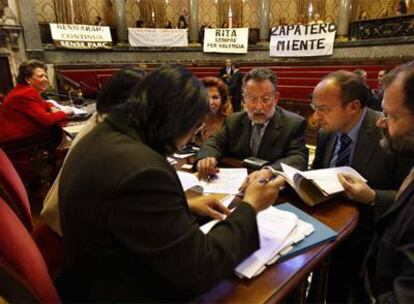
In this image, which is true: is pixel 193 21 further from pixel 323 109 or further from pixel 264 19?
pixel 323 109

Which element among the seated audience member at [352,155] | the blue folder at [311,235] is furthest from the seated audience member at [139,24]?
the blue folder at [311,235]

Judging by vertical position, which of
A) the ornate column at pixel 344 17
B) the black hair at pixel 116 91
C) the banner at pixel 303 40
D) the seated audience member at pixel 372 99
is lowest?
the seated audience member at pixel 372 99

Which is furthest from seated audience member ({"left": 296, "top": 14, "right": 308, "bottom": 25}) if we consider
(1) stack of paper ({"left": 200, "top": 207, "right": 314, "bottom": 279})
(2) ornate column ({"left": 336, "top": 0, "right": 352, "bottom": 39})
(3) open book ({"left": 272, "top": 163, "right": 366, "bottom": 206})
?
(1) stack of paper ({"left": 200, "top": 207, "right": 314, "bottom": 279})

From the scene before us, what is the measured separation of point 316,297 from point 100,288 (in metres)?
0.94

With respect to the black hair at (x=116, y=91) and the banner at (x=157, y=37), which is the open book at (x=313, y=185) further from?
the banner at (x=157, y=37)

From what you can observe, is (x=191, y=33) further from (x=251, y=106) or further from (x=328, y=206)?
(x=328, y=206)

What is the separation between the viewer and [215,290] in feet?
2.54

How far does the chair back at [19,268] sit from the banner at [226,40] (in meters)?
8.80

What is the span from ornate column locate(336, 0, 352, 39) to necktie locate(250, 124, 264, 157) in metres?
7.60

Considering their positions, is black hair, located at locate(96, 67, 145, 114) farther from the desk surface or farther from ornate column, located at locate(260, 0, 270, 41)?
ornate column, located at locate(260, 0, 270, 41)

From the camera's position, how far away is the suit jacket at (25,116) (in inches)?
104

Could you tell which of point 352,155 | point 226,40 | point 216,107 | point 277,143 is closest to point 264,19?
point 226,40

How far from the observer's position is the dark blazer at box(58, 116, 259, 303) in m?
0.66

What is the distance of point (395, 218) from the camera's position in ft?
3.48
